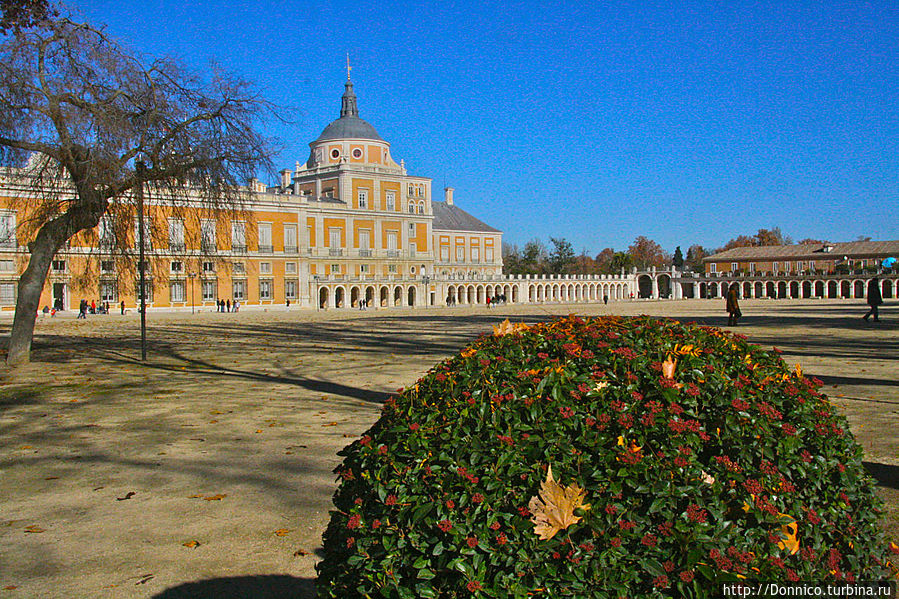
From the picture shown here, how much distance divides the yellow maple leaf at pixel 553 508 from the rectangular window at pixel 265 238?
62585mm

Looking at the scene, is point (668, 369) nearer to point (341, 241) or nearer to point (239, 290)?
point (239, 290)

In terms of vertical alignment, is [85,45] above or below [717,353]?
above

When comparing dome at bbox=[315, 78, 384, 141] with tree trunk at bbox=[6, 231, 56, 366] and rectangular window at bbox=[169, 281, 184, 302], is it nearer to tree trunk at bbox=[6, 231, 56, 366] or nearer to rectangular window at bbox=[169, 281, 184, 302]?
rectangular window at bbox=[169, 281, 184, 302]

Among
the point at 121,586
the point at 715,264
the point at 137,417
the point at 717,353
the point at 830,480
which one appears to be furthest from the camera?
the point at 715,264

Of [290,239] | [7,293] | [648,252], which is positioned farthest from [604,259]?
[7,293]

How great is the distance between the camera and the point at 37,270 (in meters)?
14.7

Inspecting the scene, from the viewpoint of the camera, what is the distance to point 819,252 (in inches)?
4313

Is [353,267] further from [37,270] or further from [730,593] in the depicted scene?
[730,593]

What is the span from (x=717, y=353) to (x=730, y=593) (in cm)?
102

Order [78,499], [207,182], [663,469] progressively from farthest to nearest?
[207,182]
[78,499]
[663,469]

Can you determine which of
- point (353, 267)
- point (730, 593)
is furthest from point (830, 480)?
point (353, 267)

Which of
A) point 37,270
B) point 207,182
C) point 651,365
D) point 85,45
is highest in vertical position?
point 85,45

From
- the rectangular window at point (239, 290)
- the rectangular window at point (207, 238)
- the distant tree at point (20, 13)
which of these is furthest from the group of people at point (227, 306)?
the distant tree at point (20, 13)

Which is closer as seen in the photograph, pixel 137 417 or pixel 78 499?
pixel 78 499
